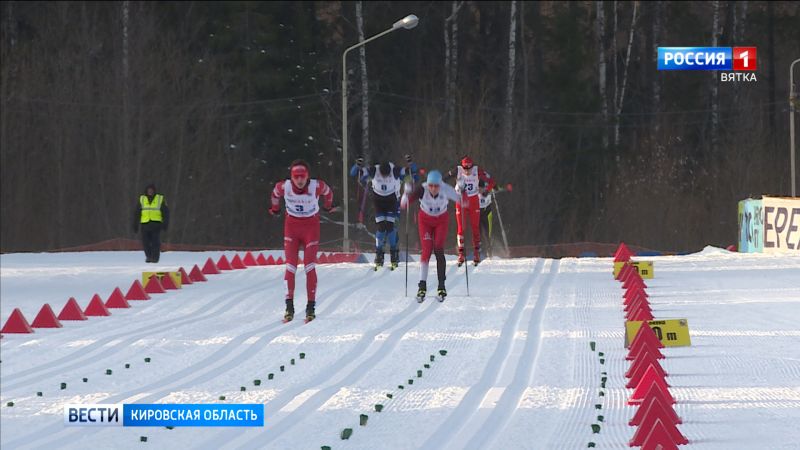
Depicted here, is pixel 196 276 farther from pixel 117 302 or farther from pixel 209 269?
pixel 117 302

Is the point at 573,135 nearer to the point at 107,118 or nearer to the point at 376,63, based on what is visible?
the point at 376,63

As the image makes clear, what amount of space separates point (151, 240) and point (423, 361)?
1730 centimetres

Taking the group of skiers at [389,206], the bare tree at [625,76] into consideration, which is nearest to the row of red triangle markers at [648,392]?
the group of skiers at [389,206]

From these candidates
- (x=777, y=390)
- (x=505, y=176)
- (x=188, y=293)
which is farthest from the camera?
(x=505, y=176)

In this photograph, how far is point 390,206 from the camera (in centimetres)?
2334

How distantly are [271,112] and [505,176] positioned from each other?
1080cm

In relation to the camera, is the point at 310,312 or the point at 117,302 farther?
the point at 117,302

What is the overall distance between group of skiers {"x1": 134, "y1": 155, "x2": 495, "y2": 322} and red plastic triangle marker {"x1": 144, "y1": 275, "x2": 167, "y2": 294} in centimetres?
290

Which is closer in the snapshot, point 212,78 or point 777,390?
point 777,390

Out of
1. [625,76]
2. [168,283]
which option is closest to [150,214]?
[168,283]

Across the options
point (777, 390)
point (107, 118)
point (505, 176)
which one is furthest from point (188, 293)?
point (107, 118)

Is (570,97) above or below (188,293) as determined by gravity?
above

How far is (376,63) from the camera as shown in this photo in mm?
59844

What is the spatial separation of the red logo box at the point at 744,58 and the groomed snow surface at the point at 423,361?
2719 centimetres
